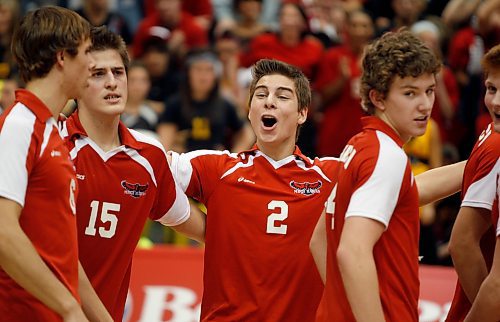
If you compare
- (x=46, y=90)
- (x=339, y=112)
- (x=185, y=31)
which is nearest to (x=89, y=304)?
(x=46, y=90)

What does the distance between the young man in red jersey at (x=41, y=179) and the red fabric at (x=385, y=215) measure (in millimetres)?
1317

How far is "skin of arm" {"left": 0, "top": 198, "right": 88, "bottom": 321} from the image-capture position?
4.57 meters

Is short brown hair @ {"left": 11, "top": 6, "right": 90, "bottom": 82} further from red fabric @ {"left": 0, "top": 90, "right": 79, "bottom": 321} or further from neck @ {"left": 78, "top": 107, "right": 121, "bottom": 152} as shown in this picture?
neck @ {"left": 78, "top": 107, "right": 121, "bottom": 152}

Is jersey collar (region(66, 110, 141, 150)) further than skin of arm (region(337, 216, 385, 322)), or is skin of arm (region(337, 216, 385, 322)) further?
jersey collar (region(66, 110, 141, 150))

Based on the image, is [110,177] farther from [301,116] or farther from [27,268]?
[27,268]

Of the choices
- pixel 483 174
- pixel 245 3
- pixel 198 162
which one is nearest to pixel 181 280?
pixel 198 162

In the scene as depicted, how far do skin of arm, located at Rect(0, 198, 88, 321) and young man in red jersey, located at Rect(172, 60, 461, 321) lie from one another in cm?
177

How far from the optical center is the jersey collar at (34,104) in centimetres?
486

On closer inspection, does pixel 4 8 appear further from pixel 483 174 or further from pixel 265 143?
pixel 483 174

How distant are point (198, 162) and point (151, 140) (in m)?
0.33

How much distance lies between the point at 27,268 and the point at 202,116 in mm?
7091

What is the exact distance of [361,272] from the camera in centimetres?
479

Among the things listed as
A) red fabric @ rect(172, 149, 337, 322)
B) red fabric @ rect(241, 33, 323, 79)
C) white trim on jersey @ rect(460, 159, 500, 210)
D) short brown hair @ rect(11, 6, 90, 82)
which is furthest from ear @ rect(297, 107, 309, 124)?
red fabric @ rect(241, 33, 323, 79)

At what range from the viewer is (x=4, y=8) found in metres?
13.1
